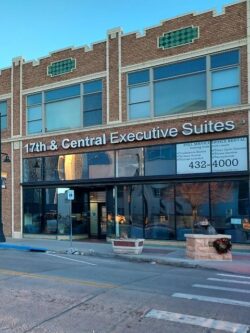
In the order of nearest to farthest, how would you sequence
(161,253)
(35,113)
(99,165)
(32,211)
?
(161,253), (99,165), (32,211), (35,113)

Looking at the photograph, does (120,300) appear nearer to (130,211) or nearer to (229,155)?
(229,155)

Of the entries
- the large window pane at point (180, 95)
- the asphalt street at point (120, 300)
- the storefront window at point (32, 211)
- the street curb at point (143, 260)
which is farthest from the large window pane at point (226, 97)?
the storefront window at point (32, 211)

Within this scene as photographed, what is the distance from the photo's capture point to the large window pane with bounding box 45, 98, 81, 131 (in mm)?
23531

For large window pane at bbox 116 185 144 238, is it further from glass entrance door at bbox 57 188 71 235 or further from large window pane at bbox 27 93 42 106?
large window pane at bbox 27 93 42 106

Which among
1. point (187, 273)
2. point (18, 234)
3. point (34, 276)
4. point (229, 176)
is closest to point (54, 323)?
→ point (34, 276)

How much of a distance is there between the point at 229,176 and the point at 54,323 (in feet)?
42.7

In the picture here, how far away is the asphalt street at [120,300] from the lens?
682 centimetres

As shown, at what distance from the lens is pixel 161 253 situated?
17594 millimetres

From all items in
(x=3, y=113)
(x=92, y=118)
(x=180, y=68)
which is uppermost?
(x=180, y=68)

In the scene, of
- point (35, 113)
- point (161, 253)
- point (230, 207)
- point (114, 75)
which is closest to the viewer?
point (161, 253)

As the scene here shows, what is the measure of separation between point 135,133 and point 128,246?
19.7 ft

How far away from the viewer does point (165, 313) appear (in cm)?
757

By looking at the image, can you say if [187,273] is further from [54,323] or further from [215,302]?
[54,323]

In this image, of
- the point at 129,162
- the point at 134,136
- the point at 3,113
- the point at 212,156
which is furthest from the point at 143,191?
the point at 3,113
